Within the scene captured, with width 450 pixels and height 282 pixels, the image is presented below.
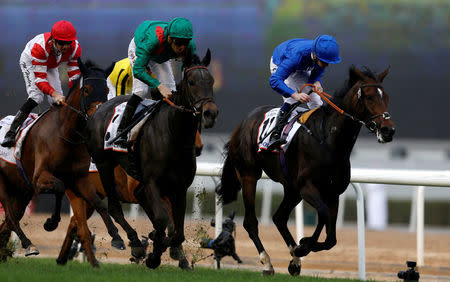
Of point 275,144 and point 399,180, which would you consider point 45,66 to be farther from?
point 399,180

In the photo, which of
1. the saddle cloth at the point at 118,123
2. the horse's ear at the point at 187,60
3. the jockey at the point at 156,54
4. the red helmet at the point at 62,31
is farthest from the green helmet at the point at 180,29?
the red helmet at the point at 62,31

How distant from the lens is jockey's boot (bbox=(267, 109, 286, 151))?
7.18 metres

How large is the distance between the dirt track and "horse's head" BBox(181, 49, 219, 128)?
1610mm

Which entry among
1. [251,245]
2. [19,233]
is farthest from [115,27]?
[19,233]

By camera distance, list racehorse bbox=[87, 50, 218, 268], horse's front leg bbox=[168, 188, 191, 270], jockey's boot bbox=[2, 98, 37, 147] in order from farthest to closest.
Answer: jockey's boot bbox=[2, 98, 37, 147], horse's front leg bbox=[168, 188, 191, 270], racehorse bbox=[87, 50, 218, 268]

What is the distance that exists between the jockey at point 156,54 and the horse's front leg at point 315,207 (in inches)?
48.2

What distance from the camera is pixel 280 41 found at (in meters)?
21.5

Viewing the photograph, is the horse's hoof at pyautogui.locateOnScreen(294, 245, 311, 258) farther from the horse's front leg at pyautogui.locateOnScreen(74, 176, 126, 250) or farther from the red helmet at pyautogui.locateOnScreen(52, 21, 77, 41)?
the red helmet at pyautogui.locateOnScreen(52, 21, 77, 41)

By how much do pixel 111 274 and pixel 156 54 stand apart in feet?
5.31

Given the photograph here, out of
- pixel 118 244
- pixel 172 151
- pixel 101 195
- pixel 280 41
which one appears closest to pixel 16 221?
pixel 101 195

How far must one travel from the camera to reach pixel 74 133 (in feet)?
23.8

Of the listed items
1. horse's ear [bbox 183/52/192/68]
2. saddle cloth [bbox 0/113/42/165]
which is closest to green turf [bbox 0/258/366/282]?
saddle cloth [bbox 0/113/42/165]

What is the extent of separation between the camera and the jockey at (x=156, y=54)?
6.45m

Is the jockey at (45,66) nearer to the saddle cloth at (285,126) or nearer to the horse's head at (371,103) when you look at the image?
the saddle cloth at (285,126)
